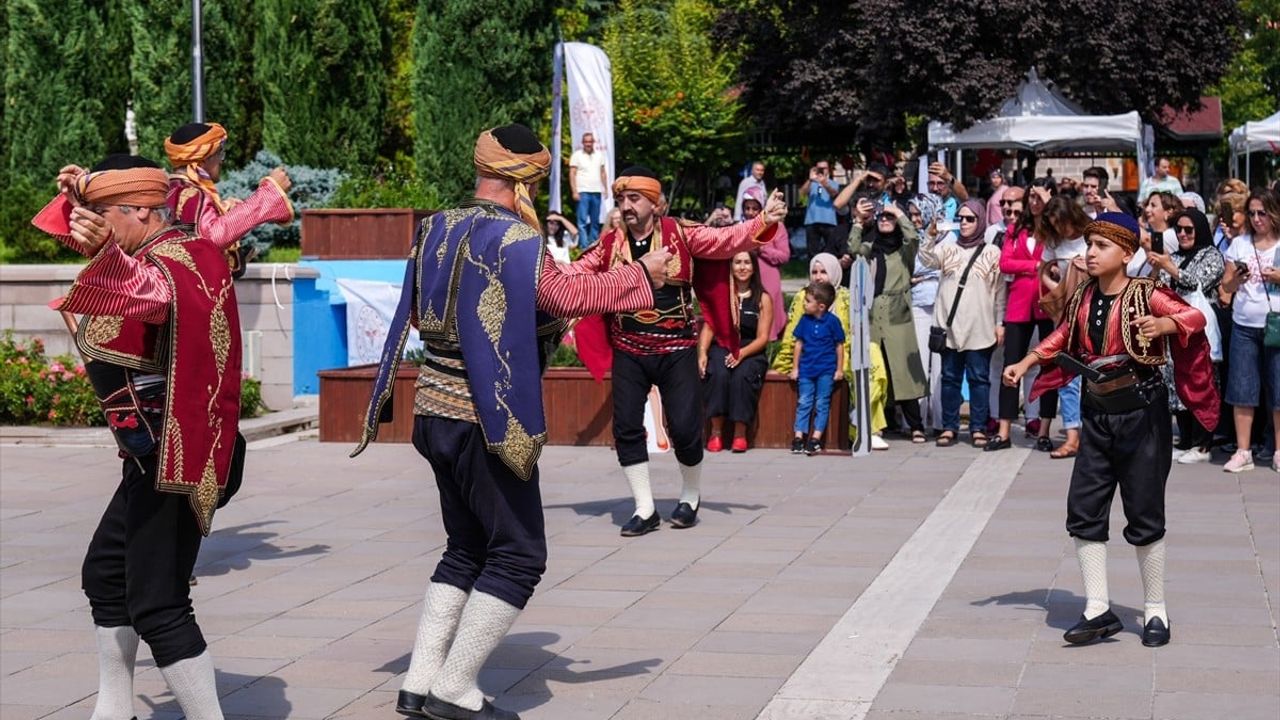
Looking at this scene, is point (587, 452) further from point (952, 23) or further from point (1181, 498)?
point (952, 23)

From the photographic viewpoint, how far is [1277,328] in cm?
1189

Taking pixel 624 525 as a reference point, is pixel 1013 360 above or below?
above

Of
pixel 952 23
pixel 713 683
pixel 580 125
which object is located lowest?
pixel 713 683

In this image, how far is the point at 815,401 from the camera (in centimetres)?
1326

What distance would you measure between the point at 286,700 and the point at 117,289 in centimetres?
192

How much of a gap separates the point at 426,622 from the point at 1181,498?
20.9 feet

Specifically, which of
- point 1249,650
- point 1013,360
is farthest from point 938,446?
point 1249,650

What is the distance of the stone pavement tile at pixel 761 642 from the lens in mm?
7082

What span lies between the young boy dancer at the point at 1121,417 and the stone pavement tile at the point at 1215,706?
0.80 m

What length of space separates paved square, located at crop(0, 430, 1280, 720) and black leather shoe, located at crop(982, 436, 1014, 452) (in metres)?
0.97

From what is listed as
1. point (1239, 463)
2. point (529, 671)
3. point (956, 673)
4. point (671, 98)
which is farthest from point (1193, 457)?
point (671, 98)

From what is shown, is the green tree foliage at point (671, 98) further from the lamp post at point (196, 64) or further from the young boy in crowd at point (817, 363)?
the young boy in crowd at point (817, 363)

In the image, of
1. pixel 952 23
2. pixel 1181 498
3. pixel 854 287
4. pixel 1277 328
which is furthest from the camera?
pixel 952 23

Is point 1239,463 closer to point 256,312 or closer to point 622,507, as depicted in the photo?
point 622,507
